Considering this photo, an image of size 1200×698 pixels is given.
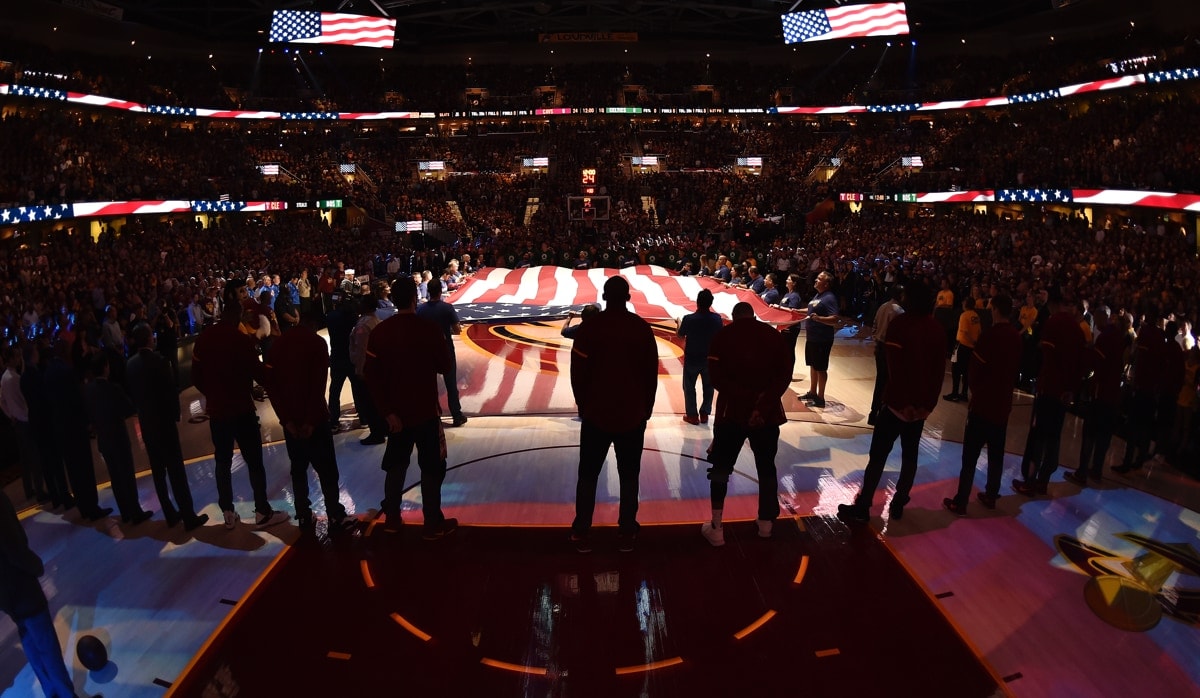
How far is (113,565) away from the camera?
532cm

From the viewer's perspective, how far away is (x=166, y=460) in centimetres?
570

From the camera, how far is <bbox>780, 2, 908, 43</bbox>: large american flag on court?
104ft

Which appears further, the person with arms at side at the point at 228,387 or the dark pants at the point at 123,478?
the dark pants at the point at 123,478

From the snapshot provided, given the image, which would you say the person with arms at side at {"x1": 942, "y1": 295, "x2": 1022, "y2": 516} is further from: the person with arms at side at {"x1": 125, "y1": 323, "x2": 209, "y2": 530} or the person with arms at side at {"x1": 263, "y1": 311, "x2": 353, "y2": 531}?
the person with arms at side at {"x1": 125, "y1": 323, "x2": 209, "y2": 530}

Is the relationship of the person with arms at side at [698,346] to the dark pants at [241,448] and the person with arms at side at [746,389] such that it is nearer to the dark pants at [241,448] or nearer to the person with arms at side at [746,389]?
the person with arms at side at [746,389]

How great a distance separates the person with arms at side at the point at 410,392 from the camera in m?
5.18

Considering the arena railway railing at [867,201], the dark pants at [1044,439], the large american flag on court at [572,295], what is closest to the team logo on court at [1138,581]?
the dark pants at [1044,439]

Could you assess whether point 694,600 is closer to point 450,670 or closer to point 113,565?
point 450,670

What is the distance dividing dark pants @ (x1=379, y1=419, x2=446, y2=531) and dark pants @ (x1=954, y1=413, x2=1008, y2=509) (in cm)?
390

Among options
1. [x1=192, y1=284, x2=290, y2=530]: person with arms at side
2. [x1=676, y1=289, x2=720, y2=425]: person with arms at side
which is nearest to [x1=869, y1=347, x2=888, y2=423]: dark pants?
[x1=676, y1=289, x2=720, y2=425]: person with arms at side

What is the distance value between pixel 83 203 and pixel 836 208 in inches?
1156

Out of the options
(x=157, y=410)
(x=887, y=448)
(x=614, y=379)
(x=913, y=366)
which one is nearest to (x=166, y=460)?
(x=157, y=410)

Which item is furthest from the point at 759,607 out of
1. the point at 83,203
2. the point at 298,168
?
the point at 298,168

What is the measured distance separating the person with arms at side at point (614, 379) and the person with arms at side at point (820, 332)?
427cm
